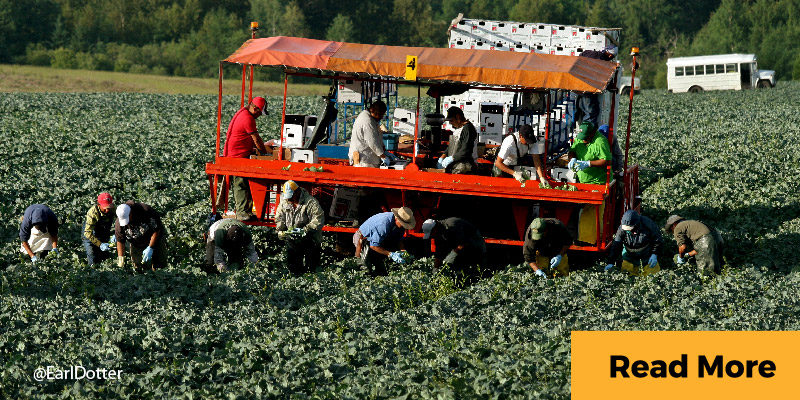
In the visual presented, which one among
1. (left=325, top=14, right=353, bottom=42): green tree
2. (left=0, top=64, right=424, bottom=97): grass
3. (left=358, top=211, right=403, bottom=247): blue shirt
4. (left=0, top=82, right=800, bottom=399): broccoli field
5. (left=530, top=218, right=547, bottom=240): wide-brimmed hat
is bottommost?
(left=0, top=82, right=800, bottom=399): broccoli field

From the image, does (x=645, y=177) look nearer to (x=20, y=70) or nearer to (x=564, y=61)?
(x=564, y=61)

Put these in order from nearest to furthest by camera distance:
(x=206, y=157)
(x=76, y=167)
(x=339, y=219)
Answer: (x=339, y=219) → (x=76, y=167) → (x=206, y=157)

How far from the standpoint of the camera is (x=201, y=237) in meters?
17.3

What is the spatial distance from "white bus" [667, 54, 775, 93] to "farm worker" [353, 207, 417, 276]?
164 feet

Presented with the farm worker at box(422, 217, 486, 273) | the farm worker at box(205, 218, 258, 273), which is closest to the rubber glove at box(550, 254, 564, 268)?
the farm worker at box(422, 217, 486, 273)

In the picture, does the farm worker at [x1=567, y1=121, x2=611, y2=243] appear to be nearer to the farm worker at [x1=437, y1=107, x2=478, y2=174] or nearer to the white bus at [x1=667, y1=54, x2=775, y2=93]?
the farm worker at [x1=437, y1=107, x2=478, y2=174]

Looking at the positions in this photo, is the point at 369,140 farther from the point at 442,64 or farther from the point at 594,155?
the point at 594,155

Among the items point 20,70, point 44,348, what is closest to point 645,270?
point 44,348

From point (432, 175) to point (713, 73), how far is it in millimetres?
49925

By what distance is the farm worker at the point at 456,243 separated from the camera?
1493cm

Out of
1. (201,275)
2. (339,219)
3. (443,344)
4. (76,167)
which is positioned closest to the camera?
(443,344)

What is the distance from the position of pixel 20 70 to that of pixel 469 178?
64.2 meters

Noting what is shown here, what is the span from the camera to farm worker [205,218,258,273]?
50.4ft

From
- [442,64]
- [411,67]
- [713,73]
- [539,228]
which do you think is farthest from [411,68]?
[713,73]
